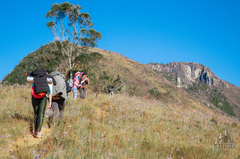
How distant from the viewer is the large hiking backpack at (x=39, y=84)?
363 centimetres

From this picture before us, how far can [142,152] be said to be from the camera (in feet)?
11.4

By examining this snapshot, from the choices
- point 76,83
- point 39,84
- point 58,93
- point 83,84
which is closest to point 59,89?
point 58,93

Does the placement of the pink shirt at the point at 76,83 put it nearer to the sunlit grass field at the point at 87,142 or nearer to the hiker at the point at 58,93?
the sunlit grass field at the point at 87,142

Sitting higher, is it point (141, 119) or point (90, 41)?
point (90, 41)

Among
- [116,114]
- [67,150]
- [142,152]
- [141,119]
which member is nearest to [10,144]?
[67,150]

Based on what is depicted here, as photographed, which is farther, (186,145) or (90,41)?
(90,41)

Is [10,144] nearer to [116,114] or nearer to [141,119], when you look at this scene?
[116,114]

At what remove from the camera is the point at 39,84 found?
12.1ft

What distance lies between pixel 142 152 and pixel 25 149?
238cm

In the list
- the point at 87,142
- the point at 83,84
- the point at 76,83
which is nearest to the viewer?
the point at 87,142

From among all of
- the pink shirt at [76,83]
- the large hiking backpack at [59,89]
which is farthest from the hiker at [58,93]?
the pink shirt at [76,83]

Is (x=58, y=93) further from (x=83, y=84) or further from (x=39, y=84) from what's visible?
(x=83, y=84)

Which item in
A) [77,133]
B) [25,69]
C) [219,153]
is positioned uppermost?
[25,69]

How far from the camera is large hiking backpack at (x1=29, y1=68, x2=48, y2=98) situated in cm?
363
